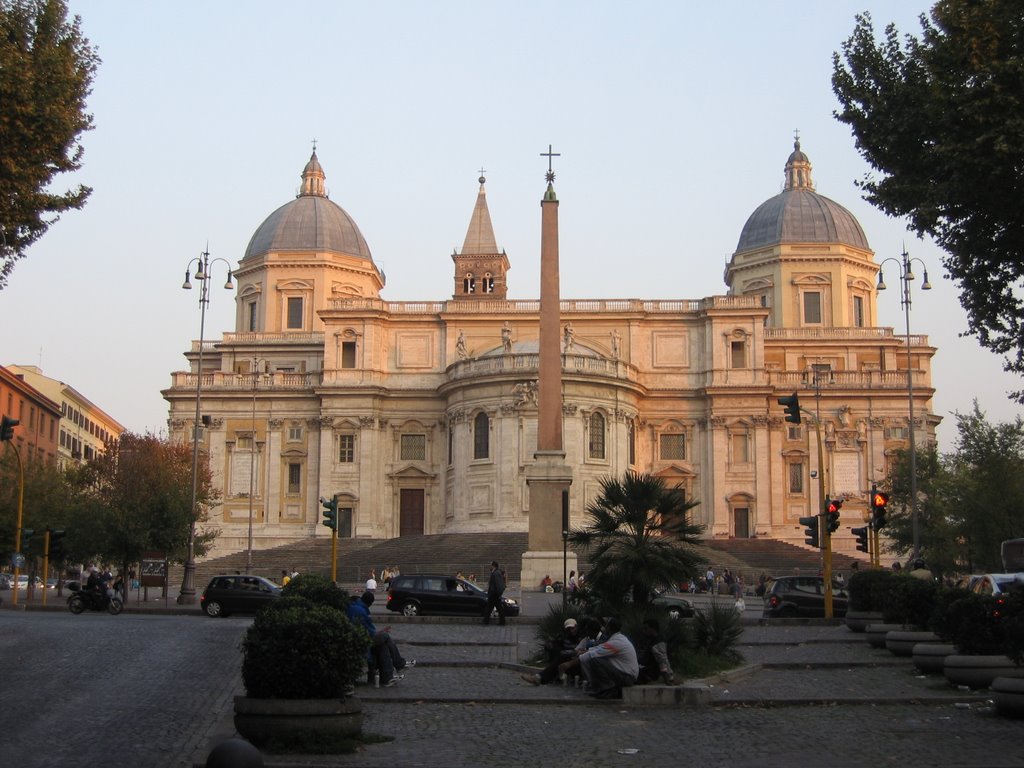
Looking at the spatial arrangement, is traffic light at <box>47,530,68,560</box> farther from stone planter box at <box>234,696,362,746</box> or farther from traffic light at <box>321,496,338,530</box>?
stone planter box at <box>234,696,362,746</box>

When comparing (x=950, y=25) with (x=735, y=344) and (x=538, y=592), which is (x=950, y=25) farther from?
(x=735, y=344)

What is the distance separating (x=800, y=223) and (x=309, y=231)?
31.1 metres

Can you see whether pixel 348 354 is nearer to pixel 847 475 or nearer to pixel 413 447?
pixel 413 447

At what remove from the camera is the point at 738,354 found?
7575 centimetres

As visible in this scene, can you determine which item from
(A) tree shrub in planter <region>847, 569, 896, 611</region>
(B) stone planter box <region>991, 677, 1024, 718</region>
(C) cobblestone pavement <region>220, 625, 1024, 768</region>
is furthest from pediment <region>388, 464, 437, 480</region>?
(B) stone planter box <region>991, 677, 1024, 718</region>

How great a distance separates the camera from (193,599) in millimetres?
44094

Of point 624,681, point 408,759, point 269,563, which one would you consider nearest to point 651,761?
point 408,759

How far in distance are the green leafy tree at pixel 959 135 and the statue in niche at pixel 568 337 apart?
50.3m

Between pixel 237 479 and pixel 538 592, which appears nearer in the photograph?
pixel 538 592

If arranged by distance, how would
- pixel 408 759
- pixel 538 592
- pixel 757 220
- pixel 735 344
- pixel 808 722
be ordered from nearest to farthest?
pixel 408 759, pixel 808 722, pixel 538 592, pixel 735 344, pixel 757 220

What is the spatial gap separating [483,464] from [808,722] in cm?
5512

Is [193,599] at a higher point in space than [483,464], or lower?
lower

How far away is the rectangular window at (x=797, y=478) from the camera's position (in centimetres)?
7506

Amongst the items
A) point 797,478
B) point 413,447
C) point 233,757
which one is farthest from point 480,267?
point 233,757
